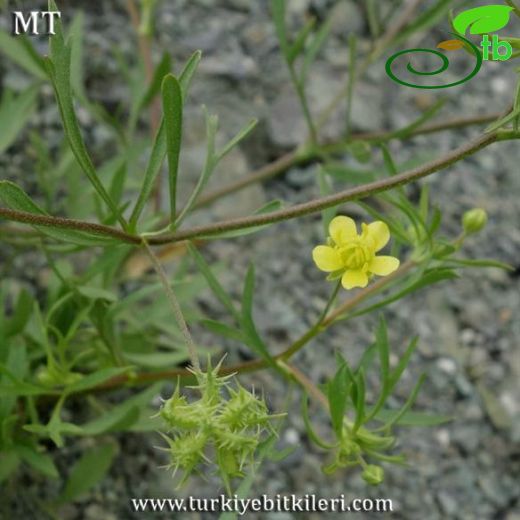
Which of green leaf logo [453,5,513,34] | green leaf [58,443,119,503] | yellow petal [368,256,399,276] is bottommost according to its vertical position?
green leaf [58,443,119,503]

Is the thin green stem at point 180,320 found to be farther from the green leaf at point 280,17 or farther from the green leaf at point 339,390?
the green leaf at point 280,17

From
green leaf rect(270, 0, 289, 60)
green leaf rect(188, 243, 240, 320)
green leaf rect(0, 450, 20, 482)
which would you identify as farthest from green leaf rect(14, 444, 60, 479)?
green leaf rect(270, 0, 289, 60)

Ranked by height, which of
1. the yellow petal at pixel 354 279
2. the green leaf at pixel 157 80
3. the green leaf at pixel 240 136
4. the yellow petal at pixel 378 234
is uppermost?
the green leaf at pixel 157 80

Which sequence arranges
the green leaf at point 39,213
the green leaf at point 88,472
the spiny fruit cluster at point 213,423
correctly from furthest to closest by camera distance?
the green leaf at point 88,472, the green leaf at point 39,213, the spiny fruit cluster at point 213,423

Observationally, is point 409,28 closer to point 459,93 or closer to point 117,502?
point 459,93

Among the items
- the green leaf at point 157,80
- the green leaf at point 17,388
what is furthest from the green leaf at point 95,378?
the green leaf at point 157,80

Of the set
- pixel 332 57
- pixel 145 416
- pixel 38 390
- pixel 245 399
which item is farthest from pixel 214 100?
pixel 245 399

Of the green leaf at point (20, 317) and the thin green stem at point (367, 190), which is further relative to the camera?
the green leaf at point (20, 317)

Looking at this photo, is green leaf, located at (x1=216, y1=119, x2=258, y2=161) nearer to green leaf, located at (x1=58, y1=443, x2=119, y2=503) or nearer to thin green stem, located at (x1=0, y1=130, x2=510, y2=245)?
thin green stem, located at (x1=0, y1=130, x2=510, y2=245)
